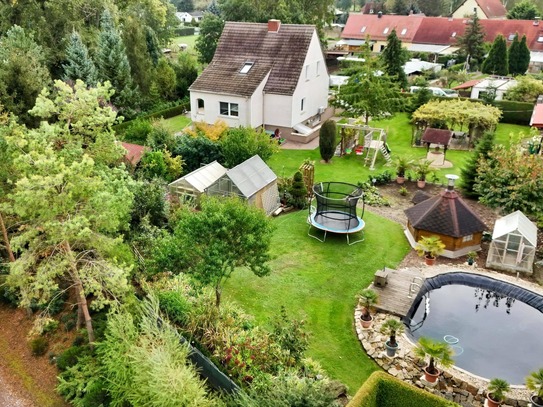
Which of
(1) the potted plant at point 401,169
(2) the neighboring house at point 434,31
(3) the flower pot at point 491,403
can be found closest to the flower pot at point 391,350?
(3) the flower pot at point 491,403

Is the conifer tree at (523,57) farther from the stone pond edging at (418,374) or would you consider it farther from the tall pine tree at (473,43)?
the stone pond edging at (418,374)

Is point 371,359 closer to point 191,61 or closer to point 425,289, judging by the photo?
point 425,289

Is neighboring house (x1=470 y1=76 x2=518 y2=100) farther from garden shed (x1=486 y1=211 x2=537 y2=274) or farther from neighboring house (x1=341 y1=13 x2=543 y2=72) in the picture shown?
garden shed (x1=486 y1=211 x2=537 y2=274)

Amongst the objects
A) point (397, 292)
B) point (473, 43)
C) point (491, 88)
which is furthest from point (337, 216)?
point (473, 43)

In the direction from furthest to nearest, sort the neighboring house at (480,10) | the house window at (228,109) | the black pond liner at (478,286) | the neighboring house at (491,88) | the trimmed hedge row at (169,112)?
1. the neighboring house at (480,10)
2. the neighboring house at (491,88)
3. the trimmed hedge row at (169,112)
4. the house window at (228,109)
5. the black pond liner at (478,286)

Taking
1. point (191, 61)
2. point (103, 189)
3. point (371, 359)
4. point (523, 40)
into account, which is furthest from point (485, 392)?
point (523, 40)

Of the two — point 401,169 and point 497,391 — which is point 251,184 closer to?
point 401,169
